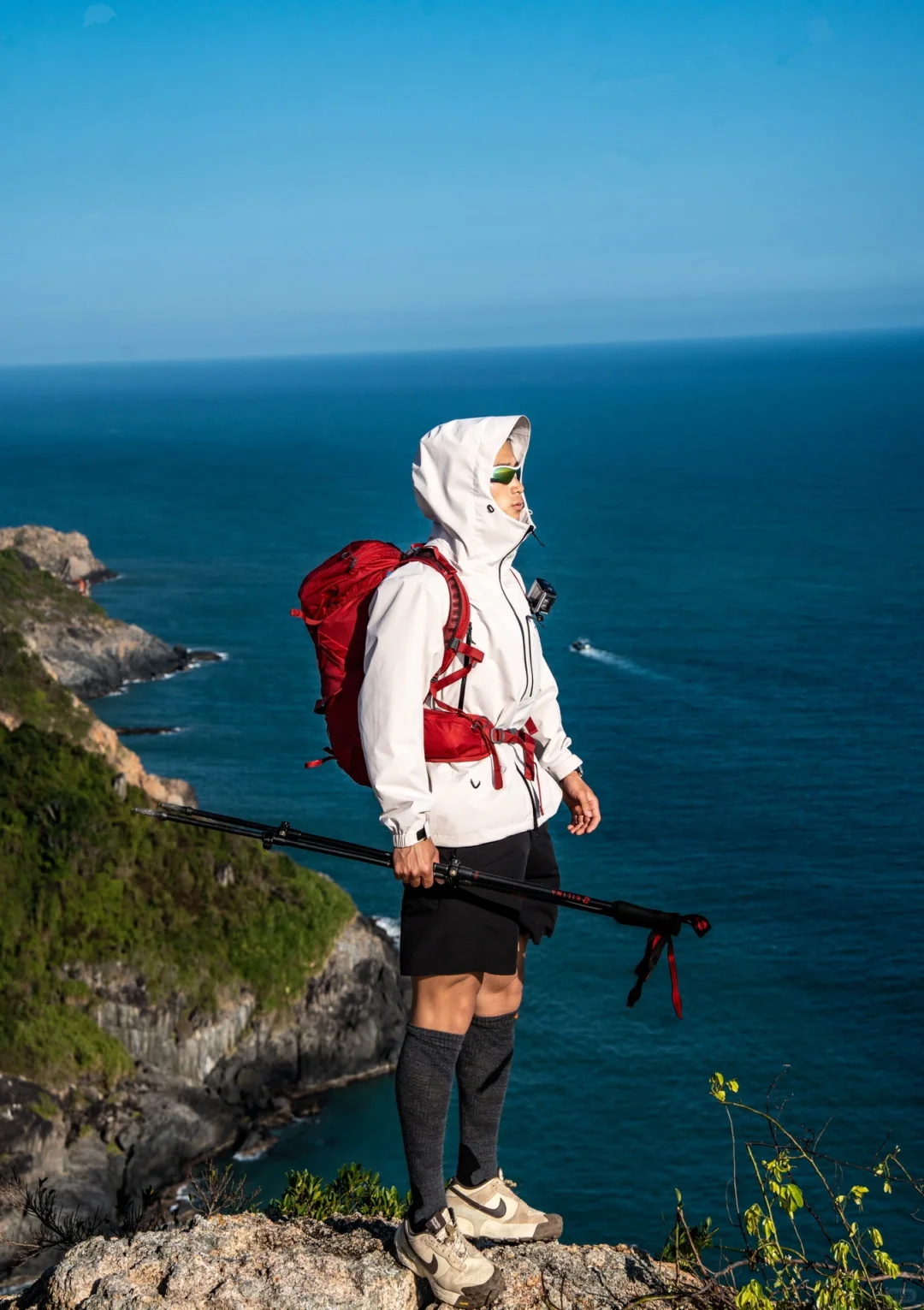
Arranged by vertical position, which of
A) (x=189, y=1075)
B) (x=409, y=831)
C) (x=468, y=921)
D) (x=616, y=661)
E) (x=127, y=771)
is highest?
(x=409, y=831)

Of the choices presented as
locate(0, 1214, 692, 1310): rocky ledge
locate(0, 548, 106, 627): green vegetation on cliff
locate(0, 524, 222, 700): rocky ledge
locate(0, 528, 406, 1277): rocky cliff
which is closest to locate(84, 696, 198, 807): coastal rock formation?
locate(0, 528, 406, 1277): rocky cliff

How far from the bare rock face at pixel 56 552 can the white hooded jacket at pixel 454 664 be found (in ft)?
313

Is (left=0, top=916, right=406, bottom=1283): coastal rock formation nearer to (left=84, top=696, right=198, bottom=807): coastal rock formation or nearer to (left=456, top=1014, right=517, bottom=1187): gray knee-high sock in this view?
(left=84, top=696, right=198, bottom=807): coastal rock formation

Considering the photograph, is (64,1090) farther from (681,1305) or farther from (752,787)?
(752,787)

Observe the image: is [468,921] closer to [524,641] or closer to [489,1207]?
[524,641]

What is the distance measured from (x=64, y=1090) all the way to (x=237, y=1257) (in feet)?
92.3

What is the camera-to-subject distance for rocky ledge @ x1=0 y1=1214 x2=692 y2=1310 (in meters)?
5.68

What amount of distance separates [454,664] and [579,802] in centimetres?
126

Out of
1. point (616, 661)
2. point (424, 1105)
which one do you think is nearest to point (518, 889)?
point (424, 1105)

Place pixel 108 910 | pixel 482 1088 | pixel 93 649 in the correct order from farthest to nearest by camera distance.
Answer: pixel 93 649
pixel 108 910
pixel 482 1088

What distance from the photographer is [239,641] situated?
8962 cm

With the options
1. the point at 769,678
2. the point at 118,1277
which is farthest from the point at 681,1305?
the point at 769,678

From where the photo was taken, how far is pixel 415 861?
5379mm

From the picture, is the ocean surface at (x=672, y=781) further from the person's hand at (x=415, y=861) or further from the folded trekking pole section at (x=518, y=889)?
the person's hand at (x=415, y=861)
